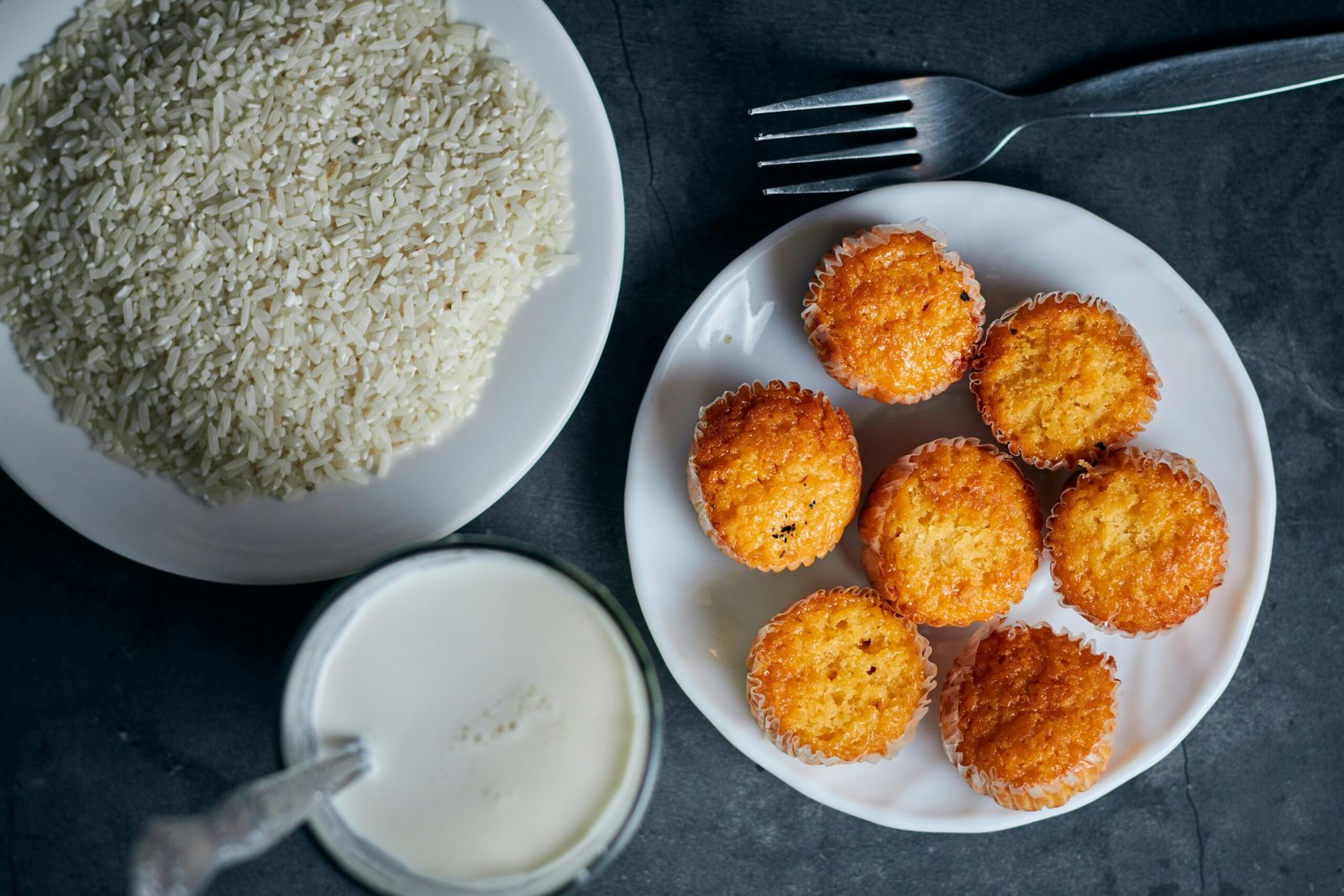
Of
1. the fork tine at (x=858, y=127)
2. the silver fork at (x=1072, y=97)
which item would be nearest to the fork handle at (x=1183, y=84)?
the silver fork at (x=1072, y=97)

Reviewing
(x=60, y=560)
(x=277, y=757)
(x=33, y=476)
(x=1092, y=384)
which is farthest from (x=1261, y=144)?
(x=60, y=560)

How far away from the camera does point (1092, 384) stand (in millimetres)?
1771

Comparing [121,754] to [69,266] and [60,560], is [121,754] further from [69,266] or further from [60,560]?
[69,266]

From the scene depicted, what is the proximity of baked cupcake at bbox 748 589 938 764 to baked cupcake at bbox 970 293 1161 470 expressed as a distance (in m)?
0.44

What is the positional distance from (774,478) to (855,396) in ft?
1.00

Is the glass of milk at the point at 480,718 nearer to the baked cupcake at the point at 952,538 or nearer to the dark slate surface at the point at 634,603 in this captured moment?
the dark slate surface at the point at 634,603

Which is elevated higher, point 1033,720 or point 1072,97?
point 1072,97

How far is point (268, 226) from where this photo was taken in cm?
166

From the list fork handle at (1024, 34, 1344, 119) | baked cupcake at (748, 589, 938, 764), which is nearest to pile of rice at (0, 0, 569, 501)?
baked cupcake at (748, 589, 938, 764)

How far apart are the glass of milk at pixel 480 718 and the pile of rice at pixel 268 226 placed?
0.34 meters

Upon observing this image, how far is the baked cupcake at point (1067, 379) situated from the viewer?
5.82ft

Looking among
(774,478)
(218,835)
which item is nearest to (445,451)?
(774,478)

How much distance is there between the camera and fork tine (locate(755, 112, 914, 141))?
1889mm

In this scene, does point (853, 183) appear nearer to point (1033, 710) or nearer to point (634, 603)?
point (634, 603)
